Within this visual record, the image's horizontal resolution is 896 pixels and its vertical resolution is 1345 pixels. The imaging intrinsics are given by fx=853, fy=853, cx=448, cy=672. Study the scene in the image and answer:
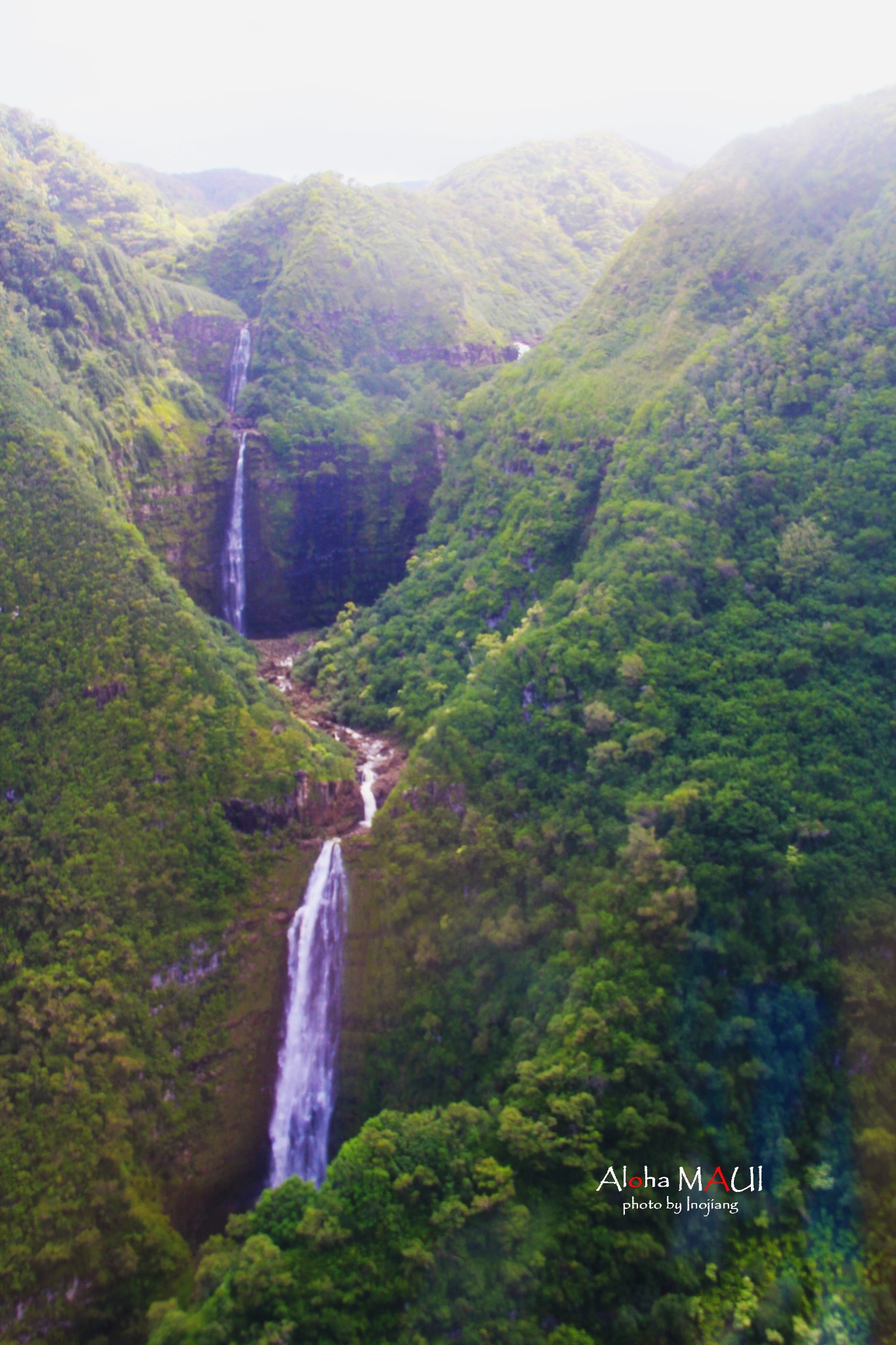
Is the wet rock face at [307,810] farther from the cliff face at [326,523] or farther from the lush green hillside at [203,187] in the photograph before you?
the lush green hillside at [203,187]

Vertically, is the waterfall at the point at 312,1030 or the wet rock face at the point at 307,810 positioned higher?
the wet rock face at the point at 307,810

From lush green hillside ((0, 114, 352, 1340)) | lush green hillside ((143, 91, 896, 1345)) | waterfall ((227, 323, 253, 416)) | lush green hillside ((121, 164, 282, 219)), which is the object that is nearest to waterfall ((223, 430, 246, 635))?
waterfall ((227, 323, 253, 416))

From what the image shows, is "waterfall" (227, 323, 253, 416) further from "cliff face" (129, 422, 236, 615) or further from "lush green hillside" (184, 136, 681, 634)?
"cliff face" (129, 422, 236, 615)

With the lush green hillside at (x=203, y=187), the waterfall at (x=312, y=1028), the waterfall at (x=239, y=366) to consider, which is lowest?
the waterfall at (x=312, y=1028)

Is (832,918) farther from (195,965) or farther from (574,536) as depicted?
(574,536)

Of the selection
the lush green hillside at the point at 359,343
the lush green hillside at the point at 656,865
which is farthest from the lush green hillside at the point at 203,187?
the lush green hillside at the point at 656,865

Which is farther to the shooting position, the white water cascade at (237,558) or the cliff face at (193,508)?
the white water cascade at (237,558)

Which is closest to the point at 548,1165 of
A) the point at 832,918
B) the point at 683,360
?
the point at 832,918
